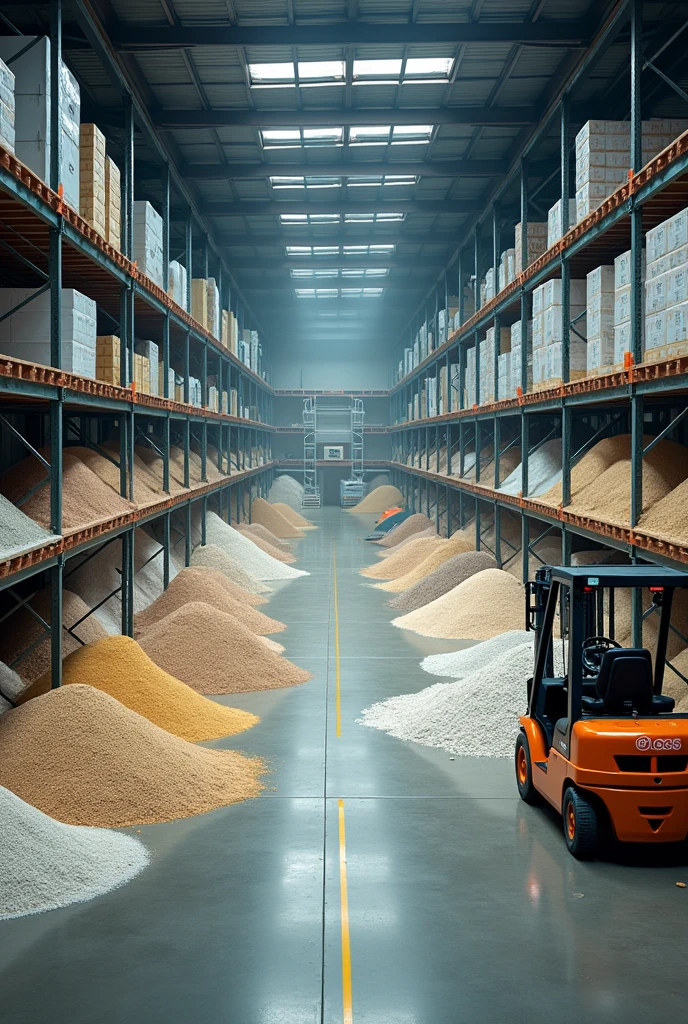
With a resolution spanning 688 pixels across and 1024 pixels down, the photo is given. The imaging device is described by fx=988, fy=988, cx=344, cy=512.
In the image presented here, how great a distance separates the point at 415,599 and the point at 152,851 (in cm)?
1185

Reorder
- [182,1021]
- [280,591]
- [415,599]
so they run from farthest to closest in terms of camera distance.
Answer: [280,591] → [415,599] → [182,1021]

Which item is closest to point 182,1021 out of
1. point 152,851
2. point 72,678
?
point 152,851

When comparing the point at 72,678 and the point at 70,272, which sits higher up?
the point at 70,272

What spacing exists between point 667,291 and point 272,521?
83.6 feet

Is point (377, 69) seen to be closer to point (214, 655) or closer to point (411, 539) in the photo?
point (214, 655)

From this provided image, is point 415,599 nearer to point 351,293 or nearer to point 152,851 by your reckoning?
point 152,851

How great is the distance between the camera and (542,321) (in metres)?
15.4

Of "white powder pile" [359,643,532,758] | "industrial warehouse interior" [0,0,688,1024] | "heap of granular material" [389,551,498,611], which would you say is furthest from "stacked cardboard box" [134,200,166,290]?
"white powder pile" [359,643,532,758]

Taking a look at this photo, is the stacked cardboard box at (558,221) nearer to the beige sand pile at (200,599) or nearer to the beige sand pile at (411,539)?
the beige sand pile at (200,599)

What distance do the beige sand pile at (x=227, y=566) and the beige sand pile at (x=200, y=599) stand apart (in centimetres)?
378

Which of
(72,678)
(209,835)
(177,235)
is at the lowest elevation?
(209,835)

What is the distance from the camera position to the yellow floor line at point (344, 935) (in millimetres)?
5098

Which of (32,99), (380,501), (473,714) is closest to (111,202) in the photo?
(32,99)

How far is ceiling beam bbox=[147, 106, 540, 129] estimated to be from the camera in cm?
1650
